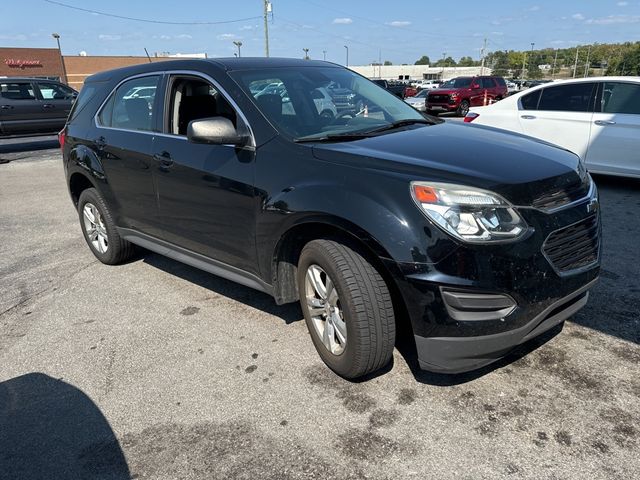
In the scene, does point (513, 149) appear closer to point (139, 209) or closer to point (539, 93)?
point (139, 209)

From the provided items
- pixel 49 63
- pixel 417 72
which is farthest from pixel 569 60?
pixel 49 63

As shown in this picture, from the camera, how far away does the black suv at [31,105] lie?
502 inches

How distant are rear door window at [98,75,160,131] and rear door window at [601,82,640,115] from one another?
601 centimetres

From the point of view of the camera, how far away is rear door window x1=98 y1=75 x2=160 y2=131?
3.97 metres

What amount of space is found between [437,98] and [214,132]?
1998 cm

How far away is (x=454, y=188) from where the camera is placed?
2.41 m

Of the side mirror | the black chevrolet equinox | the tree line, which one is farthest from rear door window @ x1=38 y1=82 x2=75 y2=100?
the tree line

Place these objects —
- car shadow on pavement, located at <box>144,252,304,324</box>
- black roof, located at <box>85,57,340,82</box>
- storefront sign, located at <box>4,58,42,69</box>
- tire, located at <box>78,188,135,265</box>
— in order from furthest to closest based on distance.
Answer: storefront sign, located at <box>4,58,42,69</box> < tire, located at <box>78,188,135,265</box> < car shadow on pavement, located at <box>144,252,304,324</box> < black roof, located at <box>85,57,340,82</box>

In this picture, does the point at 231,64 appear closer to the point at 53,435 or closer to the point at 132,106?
the point at 132,106

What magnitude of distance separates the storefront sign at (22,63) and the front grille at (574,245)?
209 ft

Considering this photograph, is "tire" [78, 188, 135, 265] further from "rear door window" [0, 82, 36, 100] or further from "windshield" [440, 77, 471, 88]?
"windshield" [440, 77, 471, 88]

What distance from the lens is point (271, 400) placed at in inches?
109

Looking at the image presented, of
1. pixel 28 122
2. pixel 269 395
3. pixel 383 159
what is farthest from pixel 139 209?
pixel 28 122

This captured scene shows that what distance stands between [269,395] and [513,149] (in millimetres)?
2010
